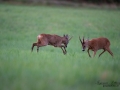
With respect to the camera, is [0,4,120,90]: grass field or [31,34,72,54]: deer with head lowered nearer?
[0,4,120,90]: grass field

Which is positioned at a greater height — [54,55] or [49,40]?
[49,40]

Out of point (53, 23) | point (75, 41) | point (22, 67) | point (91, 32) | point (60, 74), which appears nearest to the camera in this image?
point (60, 74)

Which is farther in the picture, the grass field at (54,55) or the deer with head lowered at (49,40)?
the deer with head lowered at (49,40)

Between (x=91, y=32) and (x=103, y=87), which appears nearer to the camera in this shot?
(x=103, y=87)

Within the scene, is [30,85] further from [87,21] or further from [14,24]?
[87,21]

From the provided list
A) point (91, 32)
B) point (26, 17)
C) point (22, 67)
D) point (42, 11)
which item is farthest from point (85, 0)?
point (22, 67)

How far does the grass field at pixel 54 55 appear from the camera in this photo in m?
6.70

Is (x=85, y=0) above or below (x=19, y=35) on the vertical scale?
above

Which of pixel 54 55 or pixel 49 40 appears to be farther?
pixel 49 40

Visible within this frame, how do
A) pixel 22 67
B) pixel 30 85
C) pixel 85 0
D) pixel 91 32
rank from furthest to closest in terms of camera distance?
pixel 85 0 < pixel 91 32 < pixel 22 67 < pixel 30 85

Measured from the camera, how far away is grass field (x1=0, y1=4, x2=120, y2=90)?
6699 mm

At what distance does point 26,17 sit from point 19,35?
6.78 metres

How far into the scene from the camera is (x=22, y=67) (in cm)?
799

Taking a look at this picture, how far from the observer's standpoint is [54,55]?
12992 mm
